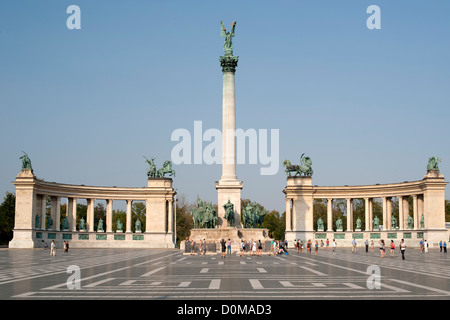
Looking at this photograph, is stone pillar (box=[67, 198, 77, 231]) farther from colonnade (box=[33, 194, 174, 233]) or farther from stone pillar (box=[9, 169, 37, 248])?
stone pillar (box=[9, 169, 37, 248])

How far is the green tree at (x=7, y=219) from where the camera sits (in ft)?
352

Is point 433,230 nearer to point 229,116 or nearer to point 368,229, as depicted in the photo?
point 368,229

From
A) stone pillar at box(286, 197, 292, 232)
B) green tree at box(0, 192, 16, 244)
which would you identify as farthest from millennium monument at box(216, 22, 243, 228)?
green tree at box(0, 192, 16, 244)

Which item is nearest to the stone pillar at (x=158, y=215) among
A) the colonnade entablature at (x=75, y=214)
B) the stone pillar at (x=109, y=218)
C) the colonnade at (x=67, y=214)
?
the colonnade entablature at (x=75, y=214)

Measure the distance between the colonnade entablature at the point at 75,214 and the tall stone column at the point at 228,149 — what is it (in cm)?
3331

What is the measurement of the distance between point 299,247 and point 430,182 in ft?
116

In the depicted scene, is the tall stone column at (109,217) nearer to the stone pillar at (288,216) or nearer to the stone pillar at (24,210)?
the stone pillar at (24,210)

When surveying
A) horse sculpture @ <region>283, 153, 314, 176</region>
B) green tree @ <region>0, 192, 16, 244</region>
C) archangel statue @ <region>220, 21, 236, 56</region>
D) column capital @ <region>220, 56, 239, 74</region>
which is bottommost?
green tree @ <region>0, 192, 16, 244</region>

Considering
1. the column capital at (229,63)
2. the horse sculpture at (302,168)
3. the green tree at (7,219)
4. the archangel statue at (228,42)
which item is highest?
the archangel statue at (228,42)

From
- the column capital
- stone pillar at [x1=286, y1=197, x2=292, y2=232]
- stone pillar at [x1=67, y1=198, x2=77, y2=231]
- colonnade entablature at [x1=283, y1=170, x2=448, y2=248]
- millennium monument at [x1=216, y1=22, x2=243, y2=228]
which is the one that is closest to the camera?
millennium monument at [x1=216, y1=22, x2=243, y2=228]

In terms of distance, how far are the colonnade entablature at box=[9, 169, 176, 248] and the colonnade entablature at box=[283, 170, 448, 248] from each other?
2443 cm

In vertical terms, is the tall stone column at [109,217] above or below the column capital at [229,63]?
below

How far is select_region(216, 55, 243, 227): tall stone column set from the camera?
7388cm
